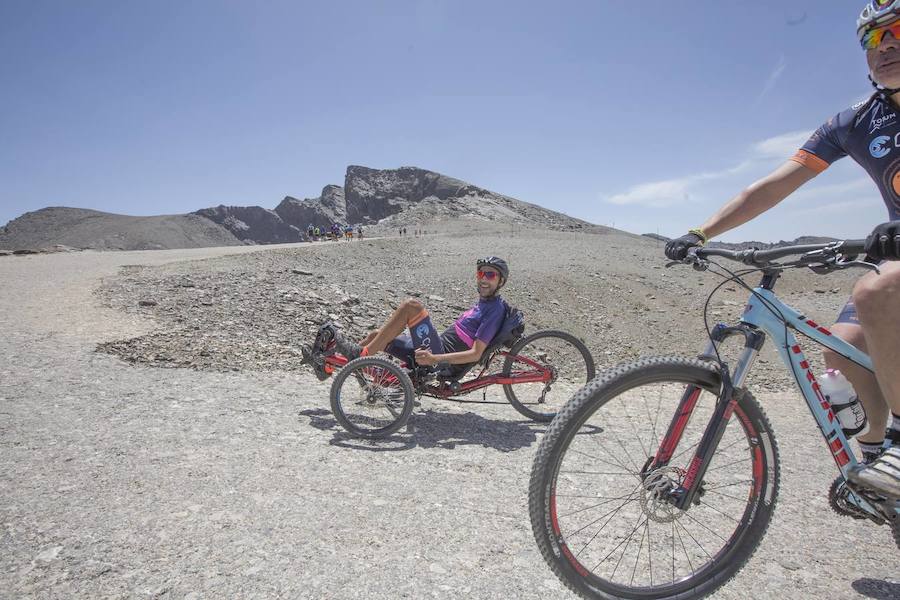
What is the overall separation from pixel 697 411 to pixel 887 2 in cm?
194

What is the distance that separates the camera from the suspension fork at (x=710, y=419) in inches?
87.3

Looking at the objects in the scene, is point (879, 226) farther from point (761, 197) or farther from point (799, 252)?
point (761, 197)

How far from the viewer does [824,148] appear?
2701 millimetres

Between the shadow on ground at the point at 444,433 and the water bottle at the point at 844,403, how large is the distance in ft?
8.54

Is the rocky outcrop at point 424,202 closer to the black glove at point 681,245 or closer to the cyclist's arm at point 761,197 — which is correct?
the cyclist's arm at point 761,197

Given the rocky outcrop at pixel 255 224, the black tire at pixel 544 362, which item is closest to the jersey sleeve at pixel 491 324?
the black tire at pixel 544 362

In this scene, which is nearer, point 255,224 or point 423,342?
point 423,342

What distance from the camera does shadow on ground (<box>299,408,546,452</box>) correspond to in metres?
4.55

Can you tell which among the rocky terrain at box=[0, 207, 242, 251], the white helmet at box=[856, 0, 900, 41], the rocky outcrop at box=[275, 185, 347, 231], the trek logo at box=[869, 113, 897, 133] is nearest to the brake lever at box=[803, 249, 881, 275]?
the trek logo at box=[869, 113, 897, 133]

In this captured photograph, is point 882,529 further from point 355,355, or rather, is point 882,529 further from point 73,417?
point 73,417

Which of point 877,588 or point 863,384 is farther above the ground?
point 863,384

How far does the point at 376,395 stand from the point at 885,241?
3914mm

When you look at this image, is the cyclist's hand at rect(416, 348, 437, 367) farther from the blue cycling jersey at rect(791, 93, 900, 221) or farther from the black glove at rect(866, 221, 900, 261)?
the black glove at rect(866, 221, 900, 261)

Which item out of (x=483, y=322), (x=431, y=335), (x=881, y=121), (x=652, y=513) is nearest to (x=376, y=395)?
(x=431, y=335)
